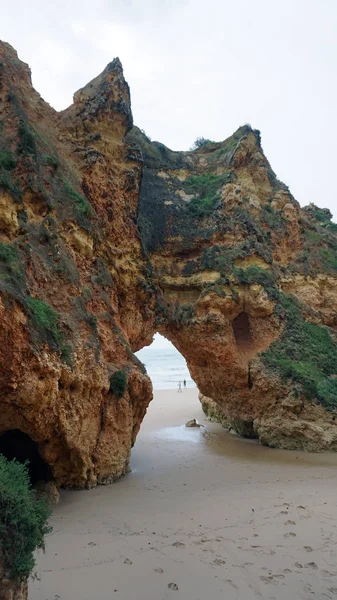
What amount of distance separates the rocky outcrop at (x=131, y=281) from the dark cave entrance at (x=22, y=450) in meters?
0.14

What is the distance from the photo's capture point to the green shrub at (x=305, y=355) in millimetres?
14984

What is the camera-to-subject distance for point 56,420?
903cm

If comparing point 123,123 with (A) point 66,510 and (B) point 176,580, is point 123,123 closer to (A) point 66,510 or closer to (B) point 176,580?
(A) point 66,510

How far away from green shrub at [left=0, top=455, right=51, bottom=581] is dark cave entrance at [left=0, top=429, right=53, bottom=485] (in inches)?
237

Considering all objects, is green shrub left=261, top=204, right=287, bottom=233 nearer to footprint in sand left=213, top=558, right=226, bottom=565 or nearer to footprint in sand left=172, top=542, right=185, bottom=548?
footprint in sand left=172, top=542, right=185, bottom=548

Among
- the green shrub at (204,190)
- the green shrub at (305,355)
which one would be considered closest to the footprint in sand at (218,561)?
the green shrub at (305,355)

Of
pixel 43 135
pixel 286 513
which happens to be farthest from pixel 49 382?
pixel 43 135

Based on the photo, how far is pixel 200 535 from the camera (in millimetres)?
7188

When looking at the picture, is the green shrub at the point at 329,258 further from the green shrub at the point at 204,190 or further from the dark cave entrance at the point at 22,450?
the dark cave entrance at the point at 22,450

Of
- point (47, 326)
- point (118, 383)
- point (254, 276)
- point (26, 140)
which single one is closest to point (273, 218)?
point (254, 276)

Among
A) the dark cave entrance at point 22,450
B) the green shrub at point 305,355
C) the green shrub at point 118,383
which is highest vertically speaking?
the green shrub at point 305,355

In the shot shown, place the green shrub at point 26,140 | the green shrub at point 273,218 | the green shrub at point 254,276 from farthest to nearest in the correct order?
the green shrub at point 273,218 → the green shrub at point 254,276 → the green shrub at point 26,140

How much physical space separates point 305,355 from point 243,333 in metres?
3.03

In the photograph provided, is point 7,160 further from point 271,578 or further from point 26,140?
point 271,578
